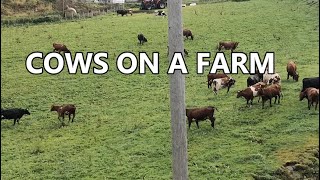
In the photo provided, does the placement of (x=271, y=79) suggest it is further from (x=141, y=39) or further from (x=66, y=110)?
(x=141, y=39)

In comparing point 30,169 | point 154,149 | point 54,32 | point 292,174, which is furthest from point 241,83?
point 54,32

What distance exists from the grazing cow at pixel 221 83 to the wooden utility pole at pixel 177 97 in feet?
31.5

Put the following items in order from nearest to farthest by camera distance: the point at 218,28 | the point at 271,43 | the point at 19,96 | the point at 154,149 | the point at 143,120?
the point at 154,149 < the point at 143,120 < the point at 19,96 < the point at 271,43 < the point at 218,28

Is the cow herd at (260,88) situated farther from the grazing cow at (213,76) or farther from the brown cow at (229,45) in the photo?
the brown cow at (229,45)

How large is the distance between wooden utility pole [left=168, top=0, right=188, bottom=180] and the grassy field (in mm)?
3807

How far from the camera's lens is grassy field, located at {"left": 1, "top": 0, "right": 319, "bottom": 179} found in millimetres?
10750

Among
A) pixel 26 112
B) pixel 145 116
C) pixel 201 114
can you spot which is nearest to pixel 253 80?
pixel 201 114

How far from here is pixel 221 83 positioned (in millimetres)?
15719

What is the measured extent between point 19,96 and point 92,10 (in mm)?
20202

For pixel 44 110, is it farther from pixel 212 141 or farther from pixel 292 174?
pixel 292 174

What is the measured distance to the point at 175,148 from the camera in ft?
20.2

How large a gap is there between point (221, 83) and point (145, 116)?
9.83 feet

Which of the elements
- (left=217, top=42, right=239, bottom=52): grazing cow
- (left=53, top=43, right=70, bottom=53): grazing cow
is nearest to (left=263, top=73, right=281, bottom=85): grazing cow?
(left=217, top=42, right=239, bottom=52): grazing cow

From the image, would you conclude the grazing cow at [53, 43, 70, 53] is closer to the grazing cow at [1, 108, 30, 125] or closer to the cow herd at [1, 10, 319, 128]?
the cow herd at [1, 10, 319, 128]
